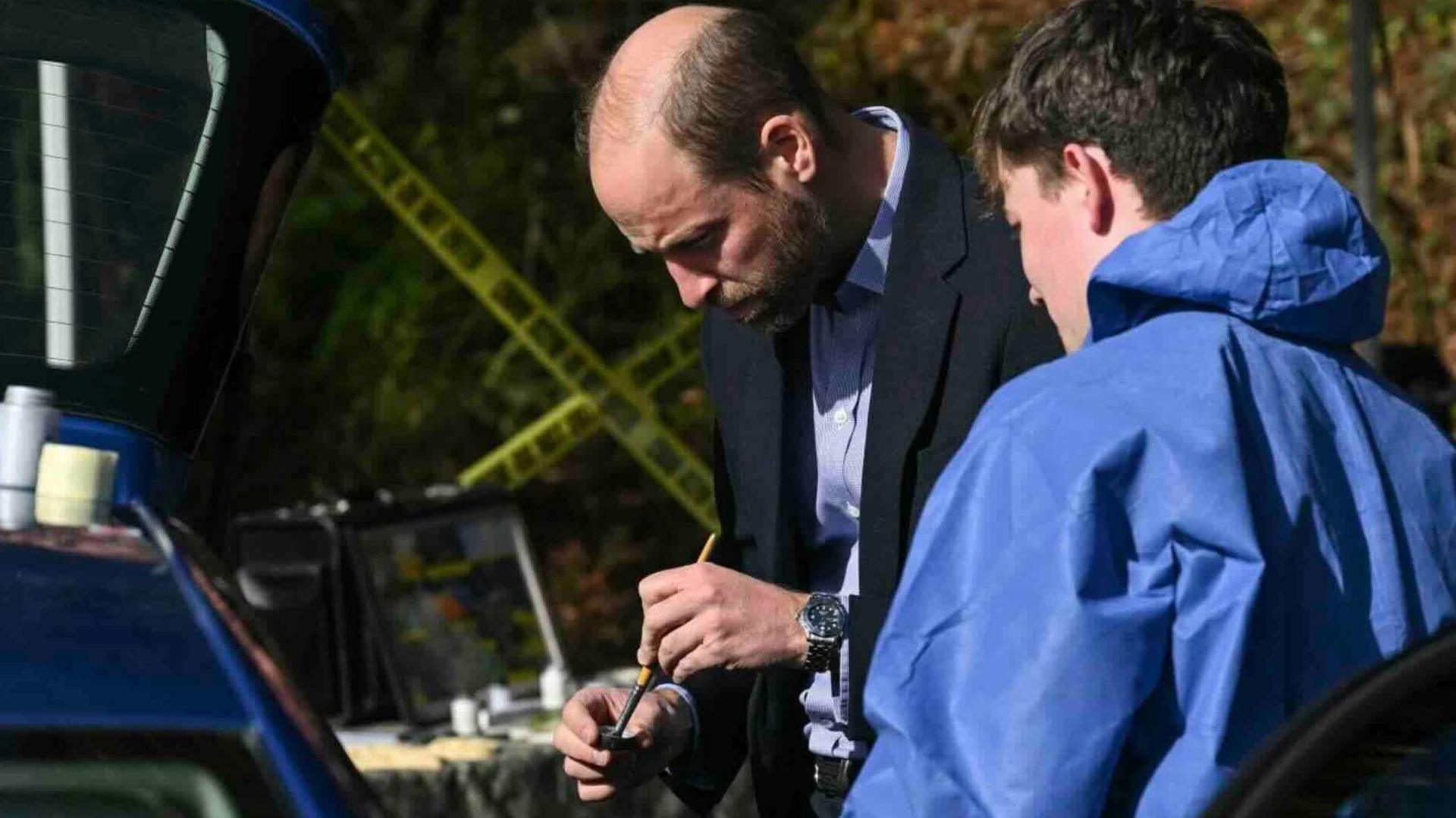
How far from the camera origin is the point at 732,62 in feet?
8.84

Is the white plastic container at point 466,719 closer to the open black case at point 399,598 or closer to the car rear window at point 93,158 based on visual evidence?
the open black case at point 399,598

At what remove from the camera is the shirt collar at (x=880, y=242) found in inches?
104

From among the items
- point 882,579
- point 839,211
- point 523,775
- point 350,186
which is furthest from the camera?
point 350,186

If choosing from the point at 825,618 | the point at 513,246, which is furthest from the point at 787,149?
the point at 513,246

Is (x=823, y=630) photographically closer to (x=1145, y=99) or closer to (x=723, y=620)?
(x=723, y=620)

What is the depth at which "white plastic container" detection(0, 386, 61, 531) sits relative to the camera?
1814mm

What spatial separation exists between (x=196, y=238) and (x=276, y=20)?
264 millimetres

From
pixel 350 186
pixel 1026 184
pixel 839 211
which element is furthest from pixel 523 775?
pixel 350 186

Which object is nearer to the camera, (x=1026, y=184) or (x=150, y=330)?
(x=1026, y=184)

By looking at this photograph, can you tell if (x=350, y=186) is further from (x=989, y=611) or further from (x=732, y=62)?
(x=989, y=611)

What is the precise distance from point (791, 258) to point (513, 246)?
17.1 ft

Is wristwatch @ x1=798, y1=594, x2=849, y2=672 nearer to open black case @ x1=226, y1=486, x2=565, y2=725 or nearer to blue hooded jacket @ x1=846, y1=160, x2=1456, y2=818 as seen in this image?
blue hooded jacket @ x1=846, y1=160, x2=1456, y2=818

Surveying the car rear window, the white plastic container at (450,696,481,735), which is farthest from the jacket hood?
the white plastic container at (450,696,481,735)

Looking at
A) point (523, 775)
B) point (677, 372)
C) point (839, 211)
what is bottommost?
point (523, 775)
